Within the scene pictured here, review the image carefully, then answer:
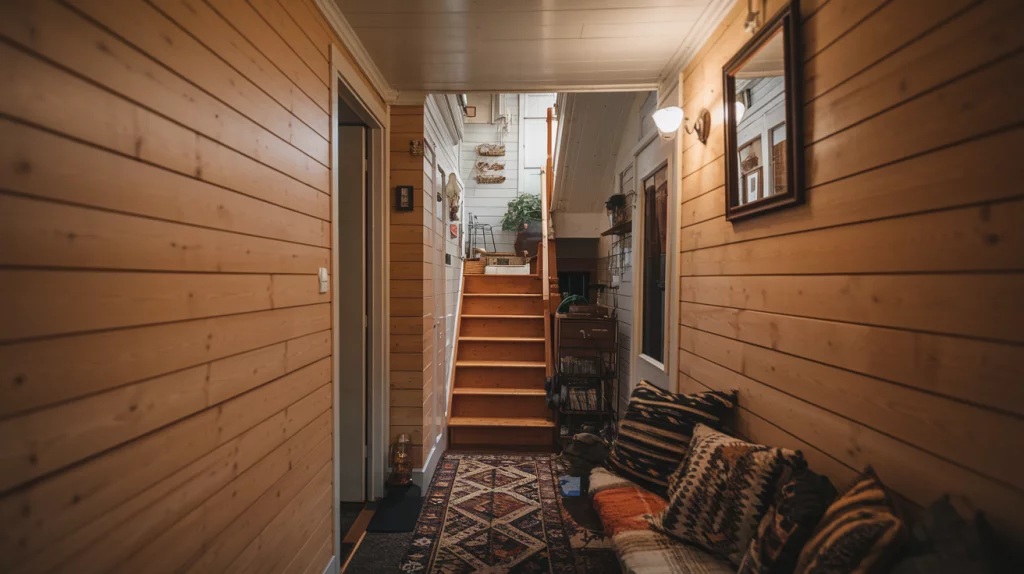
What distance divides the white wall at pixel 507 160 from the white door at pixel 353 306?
460 centimetres

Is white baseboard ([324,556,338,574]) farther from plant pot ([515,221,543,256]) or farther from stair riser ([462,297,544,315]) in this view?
plant pot ([515,221,543,256])

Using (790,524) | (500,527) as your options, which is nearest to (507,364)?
(500,527)

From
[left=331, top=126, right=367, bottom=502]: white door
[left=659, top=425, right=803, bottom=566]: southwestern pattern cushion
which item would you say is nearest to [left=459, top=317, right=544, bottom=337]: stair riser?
[left=331, top=126, right=367, bottom=502]: white door

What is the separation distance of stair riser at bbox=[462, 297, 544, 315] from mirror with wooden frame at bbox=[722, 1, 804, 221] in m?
3.18

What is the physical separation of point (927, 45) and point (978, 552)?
97 centimetres

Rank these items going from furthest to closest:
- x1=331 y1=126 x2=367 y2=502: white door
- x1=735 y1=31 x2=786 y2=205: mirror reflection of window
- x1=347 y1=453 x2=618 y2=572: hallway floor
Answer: x1=331 y1=126 x2=367 y2=502: white door
x1=347 y1=453 x2=618 y2=572: hallway floor
x1=735 y1=31 x2=786 y2=205: mirror reflection of window

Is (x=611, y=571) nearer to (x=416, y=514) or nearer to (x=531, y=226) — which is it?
(x=416, y=514)

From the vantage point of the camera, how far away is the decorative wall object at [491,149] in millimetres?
7387

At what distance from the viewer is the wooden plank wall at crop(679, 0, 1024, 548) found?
0.81 metres

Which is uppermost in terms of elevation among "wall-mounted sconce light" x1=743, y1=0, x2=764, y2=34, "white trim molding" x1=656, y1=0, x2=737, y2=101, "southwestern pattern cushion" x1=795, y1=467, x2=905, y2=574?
"white trim molding" x1=656, y1=0, x2=737, y2=101

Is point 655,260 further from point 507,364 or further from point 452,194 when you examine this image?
point 452,194

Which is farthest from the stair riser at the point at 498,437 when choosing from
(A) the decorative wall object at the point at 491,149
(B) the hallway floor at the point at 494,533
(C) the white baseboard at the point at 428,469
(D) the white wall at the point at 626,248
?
(A) the decorative wall object at the point at 491,149

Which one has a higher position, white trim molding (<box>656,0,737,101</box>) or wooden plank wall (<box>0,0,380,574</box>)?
white trim molding (<box>656,0,737,101</box>)

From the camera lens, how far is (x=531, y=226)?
22.6 feet
